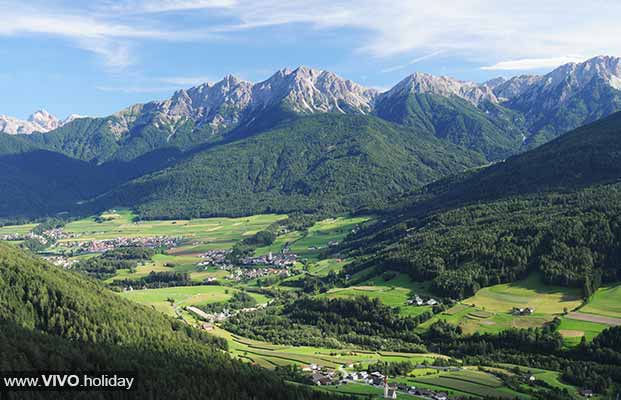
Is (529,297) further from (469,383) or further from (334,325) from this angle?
(469,383)

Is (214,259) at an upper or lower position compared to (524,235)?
lower

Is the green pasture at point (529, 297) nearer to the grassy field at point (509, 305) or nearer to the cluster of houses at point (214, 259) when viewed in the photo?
the grassy field at point (509, 305)

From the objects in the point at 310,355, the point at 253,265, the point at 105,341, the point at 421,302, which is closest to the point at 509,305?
the point at 421,302

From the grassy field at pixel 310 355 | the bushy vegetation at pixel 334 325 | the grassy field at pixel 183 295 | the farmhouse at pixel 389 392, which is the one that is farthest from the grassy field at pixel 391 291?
the farmhouse at pixel 389 392

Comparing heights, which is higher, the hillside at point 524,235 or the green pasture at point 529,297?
the hillside at point 524,235

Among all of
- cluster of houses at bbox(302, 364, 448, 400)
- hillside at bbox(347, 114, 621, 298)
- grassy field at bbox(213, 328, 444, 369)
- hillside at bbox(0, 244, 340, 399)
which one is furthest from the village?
cluster of houses at bbox(302, 364, 448, 400)

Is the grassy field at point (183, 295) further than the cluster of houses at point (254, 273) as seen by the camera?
No

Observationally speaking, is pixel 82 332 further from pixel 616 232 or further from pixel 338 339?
pixel 616 232
